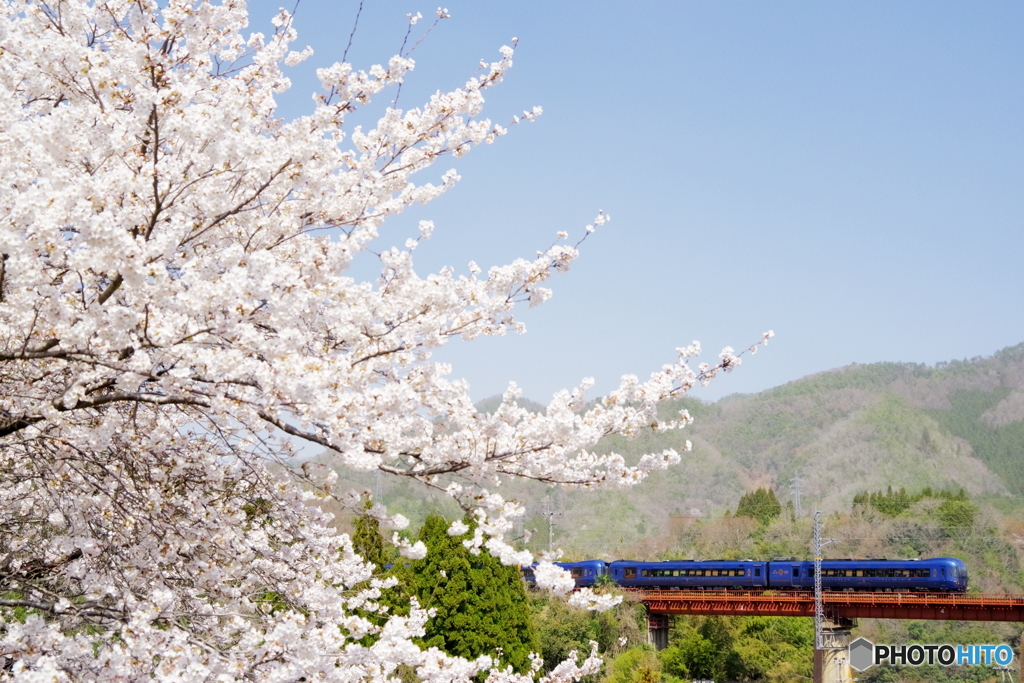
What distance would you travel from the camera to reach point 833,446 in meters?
97.2

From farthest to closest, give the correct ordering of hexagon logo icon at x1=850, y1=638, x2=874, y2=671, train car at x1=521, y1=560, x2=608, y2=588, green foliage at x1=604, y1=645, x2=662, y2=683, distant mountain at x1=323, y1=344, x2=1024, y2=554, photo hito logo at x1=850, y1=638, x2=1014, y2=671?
distant mountain at x1=323, y1=344, x2=1024, y2=554
photo hito logo at x1=850, y1=638, x2=1014, y2=671
train car at x1=521, y1=560, x2=608, y2=588
hexagon logo icon at x1=850, y1=638, x2=874, y2=671
green foliage at x1=604, y1=645, x2=662, y2=683

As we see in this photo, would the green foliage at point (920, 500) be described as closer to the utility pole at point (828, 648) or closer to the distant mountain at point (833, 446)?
the distant mountain at point (833, 446)

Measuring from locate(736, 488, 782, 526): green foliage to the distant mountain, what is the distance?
13.8 meters

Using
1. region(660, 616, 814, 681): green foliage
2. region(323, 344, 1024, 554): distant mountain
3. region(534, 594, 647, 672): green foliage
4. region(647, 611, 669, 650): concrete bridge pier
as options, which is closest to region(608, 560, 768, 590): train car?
region(647, 611, 669, 650): concrete bridge pier

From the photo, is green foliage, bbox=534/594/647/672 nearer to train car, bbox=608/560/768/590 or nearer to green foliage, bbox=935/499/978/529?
train car, bbox=608/560/768/590

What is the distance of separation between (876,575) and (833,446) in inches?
2969

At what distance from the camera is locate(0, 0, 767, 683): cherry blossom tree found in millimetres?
2877

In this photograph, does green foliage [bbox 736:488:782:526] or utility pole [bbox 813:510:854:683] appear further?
green foliage [bbox 736:488:782:526]

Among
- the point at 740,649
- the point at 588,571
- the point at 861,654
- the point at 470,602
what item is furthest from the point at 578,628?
the point at 861,654

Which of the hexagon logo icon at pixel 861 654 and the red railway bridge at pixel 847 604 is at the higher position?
the red railway bridge at pixel 847 604

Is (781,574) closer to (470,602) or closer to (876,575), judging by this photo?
(876,575)

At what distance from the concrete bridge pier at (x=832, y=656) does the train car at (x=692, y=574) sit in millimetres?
2943

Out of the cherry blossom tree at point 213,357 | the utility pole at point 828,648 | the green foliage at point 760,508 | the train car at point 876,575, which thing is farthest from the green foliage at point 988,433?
the cherry blossom tree at point 213,357

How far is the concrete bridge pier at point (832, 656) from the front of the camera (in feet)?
77.7
